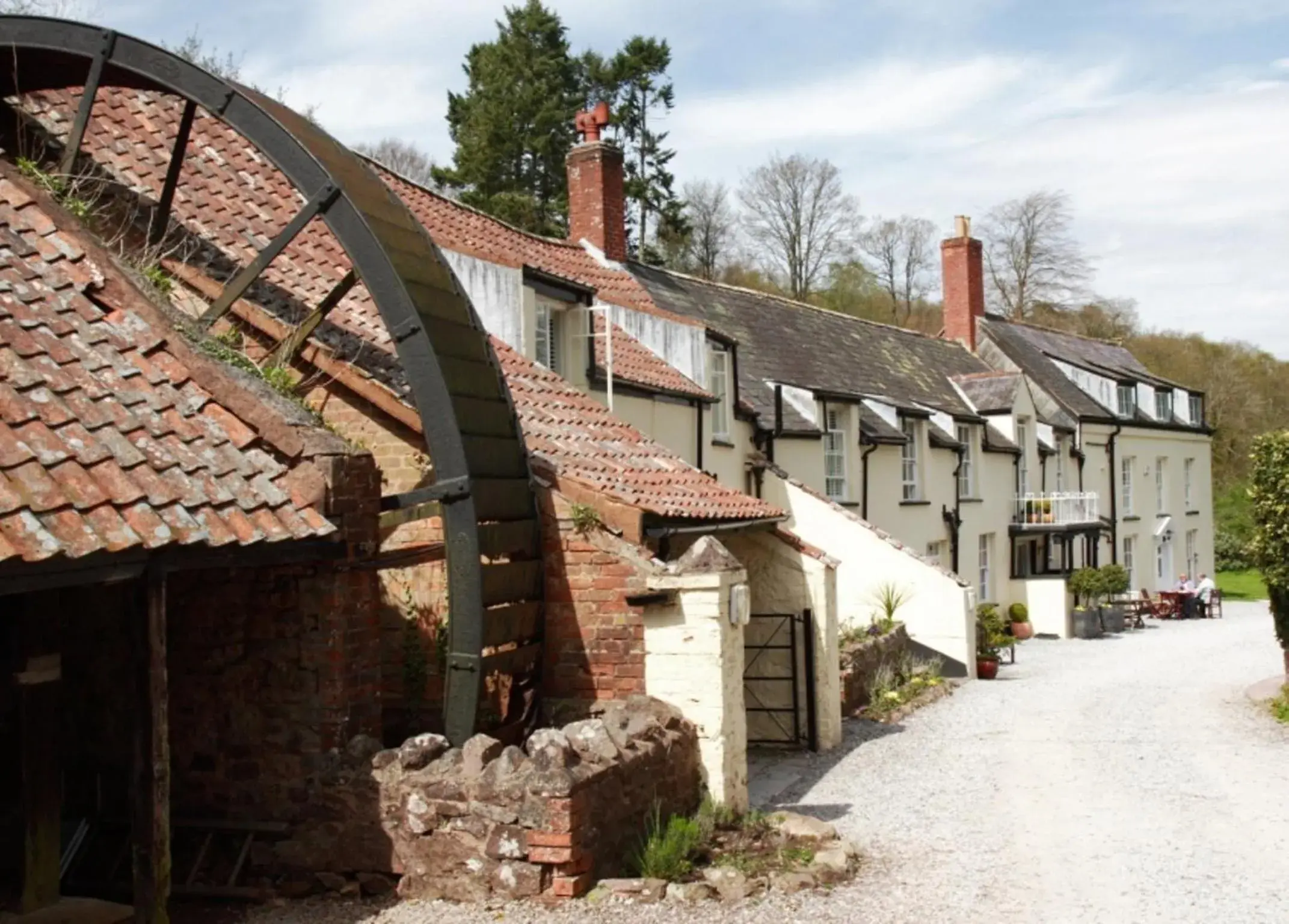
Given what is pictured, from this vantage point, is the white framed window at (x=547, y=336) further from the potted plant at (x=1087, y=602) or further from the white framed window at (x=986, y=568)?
the potted plant at (x=1087, y=602)

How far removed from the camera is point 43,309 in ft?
26.2

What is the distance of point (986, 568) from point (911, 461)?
497 cm

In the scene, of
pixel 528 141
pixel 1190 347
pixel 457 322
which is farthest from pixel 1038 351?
pixel 457 322

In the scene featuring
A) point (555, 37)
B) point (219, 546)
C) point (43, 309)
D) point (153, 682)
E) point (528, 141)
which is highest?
point (555, 37)

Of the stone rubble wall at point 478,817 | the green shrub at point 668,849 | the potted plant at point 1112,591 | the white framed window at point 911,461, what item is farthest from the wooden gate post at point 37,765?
the potted plant at point 1112,591

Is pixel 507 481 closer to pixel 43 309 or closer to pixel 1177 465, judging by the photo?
pixel 43 309

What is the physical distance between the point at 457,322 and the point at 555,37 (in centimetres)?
3330

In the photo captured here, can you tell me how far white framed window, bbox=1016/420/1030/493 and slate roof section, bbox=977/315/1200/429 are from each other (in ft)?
13.6

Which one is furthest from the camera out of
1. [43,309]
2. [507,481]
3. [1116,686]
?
[1116,686]

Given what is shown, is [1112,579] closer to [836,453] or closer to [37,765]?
[836,453]

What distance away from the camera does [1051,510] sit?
3142cm

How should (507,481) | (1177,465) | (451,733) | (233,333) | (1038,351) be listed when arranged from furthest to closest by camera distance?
1. (1177,465)
2. (1038,351)
3. (233,333)
4. (507,481)
5. (451,733)

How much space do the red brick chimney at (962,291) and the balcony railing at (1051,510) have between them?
6.12 metres

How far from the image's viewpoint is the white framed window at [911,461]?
25.8m
